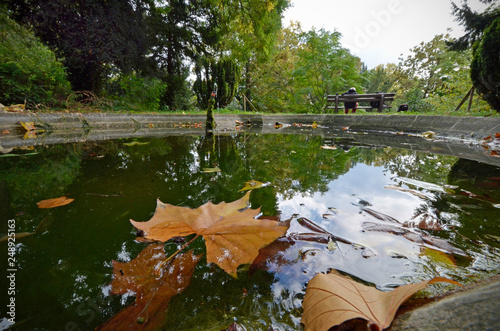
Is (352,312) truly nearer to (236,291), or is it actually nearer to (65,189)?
(236,291)

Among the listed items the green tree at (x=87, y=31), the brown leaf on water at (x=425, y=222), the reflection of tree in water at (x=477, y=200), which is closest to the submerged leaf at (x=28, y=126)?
the green tree at (x=87, y=31)

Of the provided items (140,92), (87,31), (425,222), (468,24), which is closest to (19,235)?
(425,222)

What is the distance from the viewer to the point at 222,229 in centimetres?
83

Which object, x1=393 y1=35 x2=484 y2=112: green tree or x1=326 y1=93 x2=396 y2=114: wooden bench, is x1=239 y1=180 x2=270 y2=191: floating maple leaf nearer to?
x1=326 y1=93 x2=396 y2=114: wooden bench

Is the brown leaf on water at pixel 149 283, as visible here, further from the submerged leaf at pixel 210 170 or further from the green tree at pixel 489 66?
the green tree at pixel 489 66

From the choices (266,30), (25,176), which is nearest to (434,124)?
(25,176)

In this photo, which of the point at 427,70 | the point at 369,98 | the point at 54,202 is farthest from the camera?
the point at 427,70

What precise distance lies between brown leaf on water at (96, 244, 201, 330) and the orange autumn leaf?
798 millimetres

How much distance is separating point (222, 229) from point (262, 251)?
19 centimetres

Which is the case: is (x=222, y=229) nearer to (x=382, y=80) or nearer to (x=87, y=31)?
(x=87, y=31)

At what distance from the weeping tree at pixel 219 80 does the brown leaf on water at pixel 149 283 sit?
30.2 ft

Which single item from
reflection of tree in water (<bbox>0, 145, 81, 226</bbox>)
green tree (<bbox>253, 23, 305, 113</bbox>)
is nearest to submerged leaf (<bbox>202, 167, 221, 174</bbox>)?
reflection of tree in water (<bbox>0, 145, 81, 226</bbox>)

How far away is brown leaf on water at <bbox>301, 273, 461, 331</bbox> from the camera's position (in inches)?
17.6

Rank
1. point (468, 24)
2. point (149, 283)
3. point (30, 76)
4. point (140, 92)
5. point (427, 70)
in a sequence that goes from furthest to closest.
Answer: point (427, 70) < point (140, 92) < point (468, 24) < point (30, 76) < point (149, 283)
